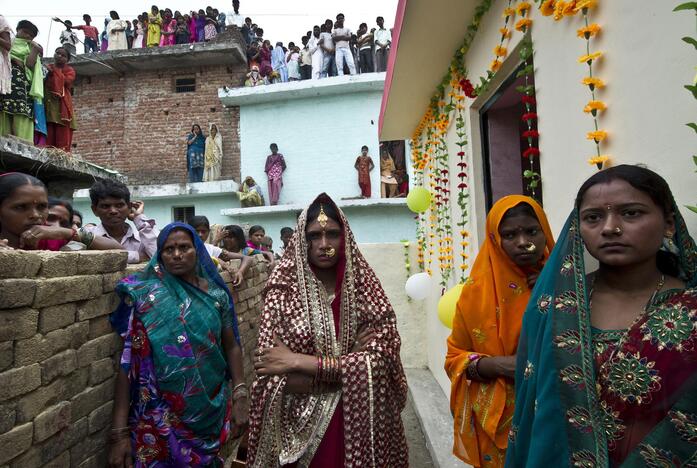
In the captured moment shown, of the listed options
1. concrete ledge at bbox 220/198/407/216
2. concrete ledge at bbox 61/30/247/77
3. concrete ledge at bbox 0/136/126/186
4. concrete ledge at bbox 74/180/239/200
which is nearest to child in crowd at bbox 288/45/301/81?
concrete ledge at bbox 61/30/247/77

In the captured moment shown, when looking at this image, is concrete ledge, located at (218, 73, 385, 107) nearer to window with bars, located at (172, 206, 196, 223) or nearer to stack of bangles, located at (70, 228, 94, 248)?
window with bars, located at (172, 206, 196, 223)

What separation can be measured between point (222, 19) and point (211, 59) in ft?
8.31

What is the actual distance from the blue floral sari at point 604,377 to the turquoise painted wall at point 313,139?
37.9 ft

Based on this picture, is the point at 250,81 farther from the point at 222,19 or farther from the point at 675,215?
the point at 675,215

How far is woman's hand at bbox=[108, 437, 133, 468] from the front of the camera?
2.30 meters

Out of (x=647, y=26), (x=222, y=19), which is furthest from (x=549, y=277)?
(x=222, y=19)

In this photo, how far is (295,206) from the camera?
491 inches

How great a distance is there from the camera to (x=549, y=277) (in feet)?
Result: 4.41

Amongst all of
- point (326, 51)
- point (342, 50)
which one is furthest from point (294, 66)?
point (342, 50)

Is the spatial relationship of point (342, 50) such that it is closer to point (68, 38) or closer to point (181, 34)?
point (181, 34)

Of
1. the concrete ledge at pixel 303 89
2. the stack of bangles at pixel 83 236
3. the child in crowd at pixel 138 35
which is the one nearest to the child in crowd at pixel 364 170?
the concrete ledge at pixel 303 89

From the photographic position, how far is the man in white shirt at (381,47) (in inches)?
531

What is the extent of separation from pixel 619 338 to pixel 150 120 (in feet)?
49.6

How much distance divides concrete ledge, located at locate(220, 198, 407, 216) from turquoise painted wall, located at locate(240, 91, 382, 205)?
0.54 metres
